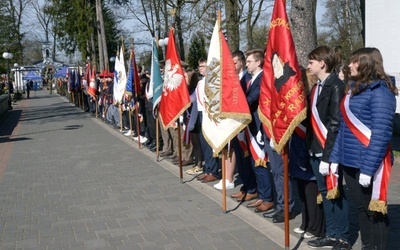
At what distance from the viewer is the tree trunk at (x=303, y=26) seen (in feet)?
30.0

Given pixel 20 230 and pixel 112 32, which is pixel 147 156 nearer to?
pixel 20 230

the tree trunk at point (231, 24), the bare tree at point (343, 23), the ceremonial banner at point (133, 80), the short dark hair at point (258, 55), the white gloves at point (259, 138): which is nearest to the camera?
the short dark hair at point (258, 55)

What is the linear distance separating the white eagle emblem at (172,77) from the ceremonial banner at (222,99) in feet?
5.75

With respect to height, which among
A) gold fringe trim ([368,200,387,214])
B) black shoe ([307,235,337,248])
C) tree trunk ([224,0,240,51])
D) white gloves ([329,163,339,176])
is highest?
tree trunk ([224,0,240,51])

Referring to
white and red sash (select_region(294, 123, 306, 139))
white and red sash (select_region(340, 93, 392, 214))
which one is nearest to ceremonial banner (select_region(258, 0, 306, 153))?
white and red sash (select_region(294, 123, 306, 139))

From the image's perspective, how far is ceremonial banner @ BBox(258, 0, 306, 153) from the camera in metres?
4.70

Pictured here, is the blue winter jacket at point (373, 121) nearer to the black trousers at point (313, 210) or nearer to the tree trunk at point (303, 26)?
the black trousers at point (313, 210)

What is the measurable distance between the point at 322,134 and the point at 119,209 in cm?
334

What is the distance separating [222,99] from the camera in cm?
630

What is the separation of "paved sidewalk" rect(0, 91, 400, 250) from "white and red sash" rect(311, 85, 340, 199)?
760mm

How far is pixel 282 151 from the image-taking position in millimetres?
4941

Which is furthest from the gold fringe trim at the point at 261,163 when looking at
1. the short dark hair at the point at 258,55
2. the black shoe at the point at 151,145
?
the black shoe at the point at 151,145

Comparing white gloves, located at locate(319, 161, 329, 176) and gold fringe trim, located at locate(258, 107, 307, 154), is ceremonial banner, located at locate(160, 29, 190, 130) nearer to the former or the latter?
gold fringe trim, located at locate(258, 107, 307, 154)

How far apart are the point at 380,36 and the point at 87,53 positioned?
32.0m
